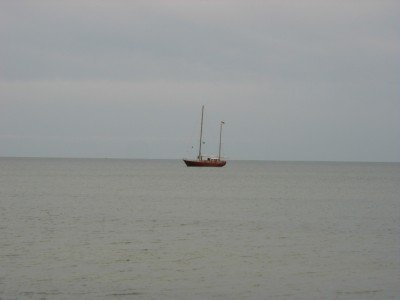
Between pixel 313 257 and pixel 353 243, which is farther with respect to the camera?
pixel 353 243

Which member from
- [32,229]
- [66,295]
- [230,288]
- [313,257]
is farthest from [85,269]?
[32,229]

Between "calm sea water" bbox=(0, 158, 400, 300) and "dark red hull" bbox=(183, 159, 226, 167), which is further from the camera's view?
"dark red hull" bbox=(183, 159, 226, 167)

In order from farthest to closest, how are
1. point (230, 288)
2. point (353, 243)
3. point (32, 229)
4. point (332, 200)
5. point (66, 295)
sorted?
point (332, 200) → point (32, 229) → point (353, 243) → point (230, 288) → point (66, 295)

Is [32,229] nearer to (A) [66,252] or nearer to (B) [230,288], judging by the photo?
(A) [66,252]

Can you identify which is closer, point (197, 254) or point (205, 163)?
point (197, 254)

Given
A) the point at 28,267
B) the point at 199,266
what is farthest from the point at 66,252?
the point at 199,266

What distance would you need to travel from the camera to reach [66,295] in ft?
73.8

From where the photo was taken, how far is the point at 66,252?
103ft

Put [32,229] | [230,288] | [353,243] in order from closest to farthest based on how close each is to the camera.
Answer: [230,288], [353,243], [32,229]

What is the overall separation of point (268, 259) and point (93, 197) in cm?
4600

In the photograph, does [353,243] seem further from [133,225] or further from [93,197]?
[93,197]

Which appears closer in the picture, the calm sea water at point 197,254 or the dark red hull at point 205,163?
the calm sea water at point 197,254

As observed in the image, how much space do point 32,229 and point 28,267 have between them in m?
13.7

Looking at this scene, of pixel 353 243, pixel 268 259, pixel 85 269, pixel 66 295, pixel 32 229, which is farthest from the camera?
pixel 32 229
